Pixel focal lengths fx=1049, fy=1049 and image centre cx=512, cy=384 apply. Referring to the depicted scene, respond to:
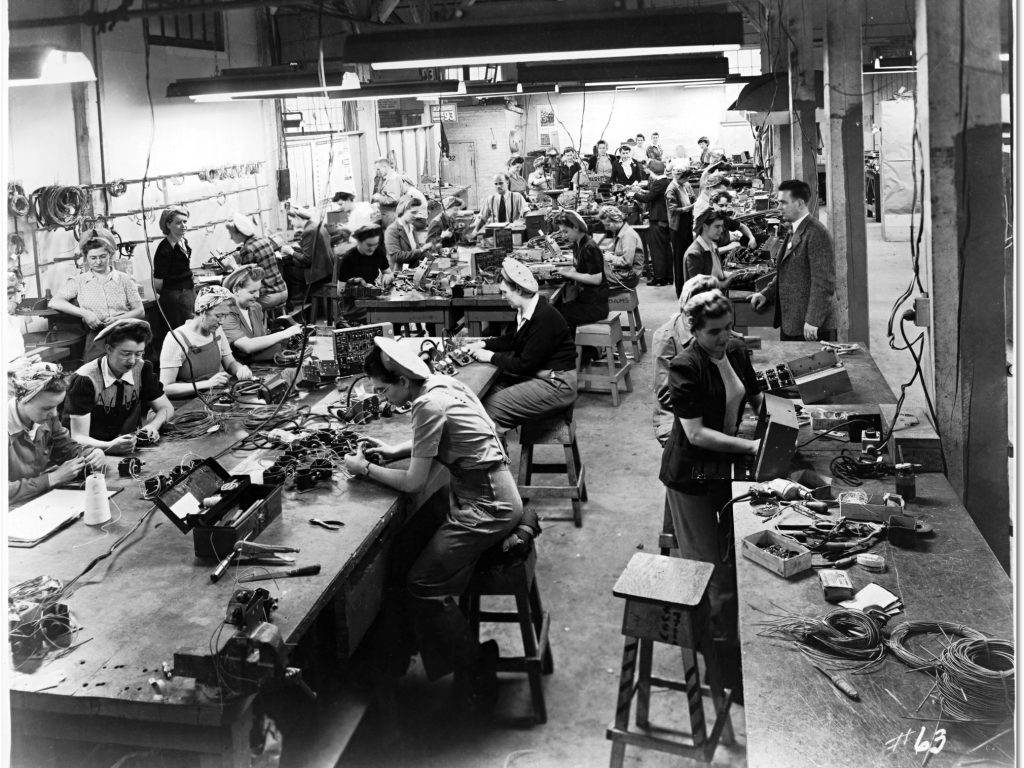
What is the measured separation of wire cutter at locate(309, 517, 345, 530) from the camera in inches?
155

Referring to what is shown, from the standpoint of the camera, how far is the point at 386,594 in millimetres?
4312

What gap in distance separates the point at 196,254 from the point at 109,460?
8817 millimetres

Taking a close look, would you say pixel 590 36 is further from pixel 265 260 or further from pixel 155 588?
pixel 265 260

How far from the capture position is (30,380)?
4414 millimetres

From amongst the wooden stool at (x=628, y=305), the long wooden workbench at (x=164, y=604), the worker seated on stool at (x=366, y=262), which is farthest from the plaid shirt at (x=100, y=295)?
the wooden stool at (x=628, y=305)

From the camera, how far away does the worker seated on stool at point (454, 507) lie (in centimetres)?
417

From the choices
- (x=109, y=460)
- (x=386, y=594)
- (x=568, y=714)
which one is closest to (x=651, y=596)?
(x=568, y=714)

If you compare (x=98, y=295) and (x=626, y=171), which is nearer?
(x=98, y=295)

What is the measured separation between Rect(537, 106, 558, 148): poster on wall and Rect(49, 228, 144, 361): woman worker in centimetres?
1720

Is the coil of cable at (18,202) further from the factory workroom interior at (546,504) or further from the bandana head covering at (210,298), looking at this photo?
the bandana head covering at (210,298)

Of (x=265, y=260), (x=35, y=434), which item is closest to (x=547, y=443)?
(x=35, y=434)

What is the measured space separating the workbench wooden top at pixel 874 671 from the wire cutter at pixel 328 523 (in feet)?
4.85

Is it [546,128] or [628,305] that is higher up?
[546,128]

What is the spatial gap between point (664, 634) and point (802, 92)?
763 centimetres
